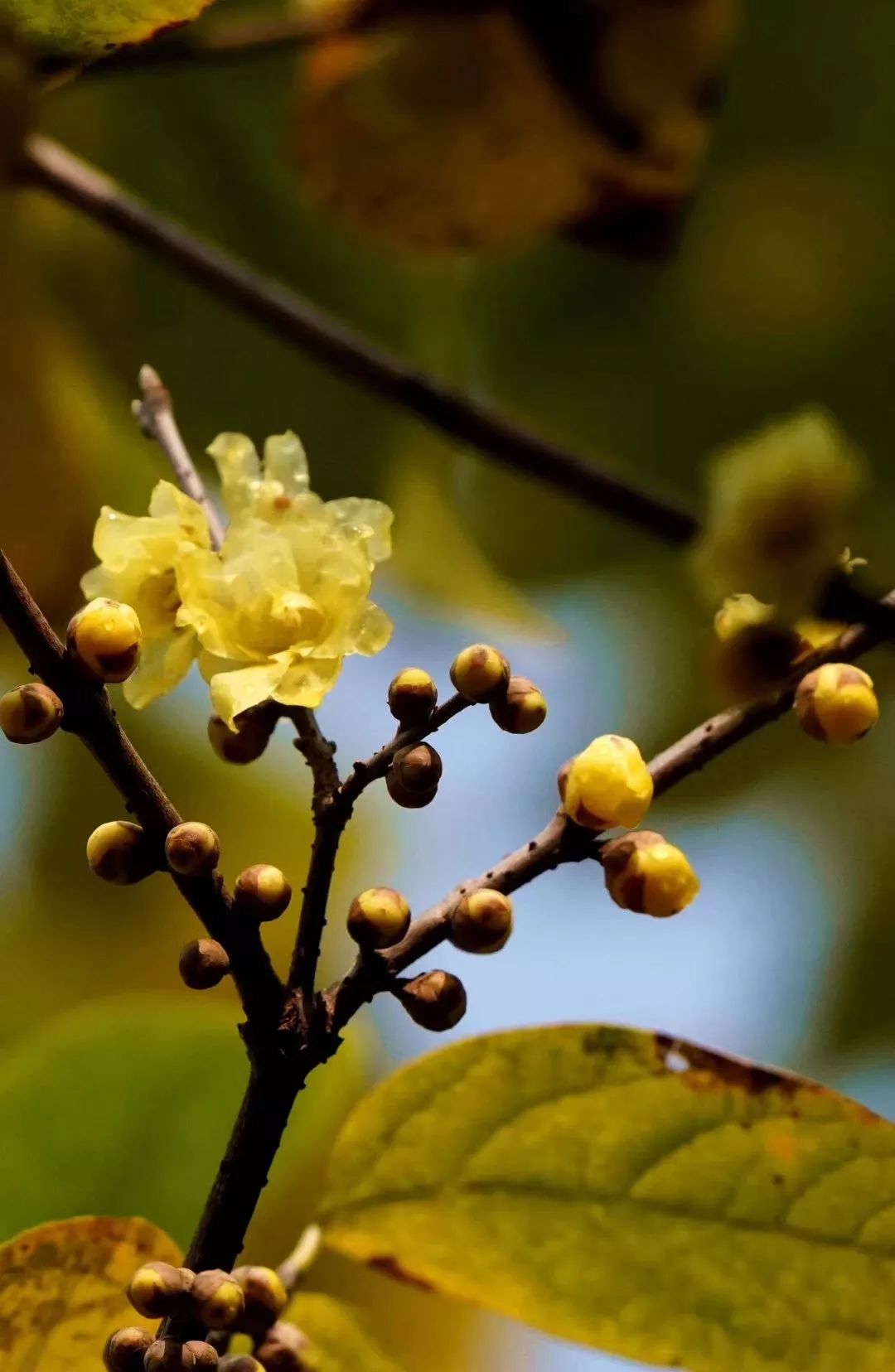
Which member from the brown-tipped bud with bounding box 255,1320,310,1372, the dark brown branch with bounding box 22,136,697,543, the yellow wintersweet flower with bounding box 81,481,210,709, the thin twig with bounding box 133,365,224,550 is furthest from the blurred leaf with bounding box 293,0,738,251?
the brown-tipped bud with bounding box 255,1320,310,1372

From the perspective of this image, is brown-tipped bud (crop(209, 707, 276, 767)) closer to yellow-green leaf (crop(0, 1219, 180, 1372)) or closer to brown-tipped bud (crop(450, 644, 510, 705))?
brown-tipped bud (crop(450, 644, 510, 705))

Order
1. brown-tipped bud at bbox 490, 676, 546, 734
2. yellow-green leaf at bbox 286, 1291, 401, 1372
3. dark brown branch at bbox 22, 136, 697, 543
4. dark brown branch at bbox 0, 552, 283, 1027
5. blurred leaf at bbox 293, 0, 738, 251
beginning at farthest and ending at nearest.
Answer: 1. blurred leaf at bbox 293, 0, 738, 251
2. dark brown branch at bbox 22, 136, 697, 543
3. yellow-green leaf at bbox 286, 1291, 401, 1372
4. brown-tipped bud at bbox 490, 676, 546, 734
5. dark brown branch at bbox 0, 552, 283, 1027

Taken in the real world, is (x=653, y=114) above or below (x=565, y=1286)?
above

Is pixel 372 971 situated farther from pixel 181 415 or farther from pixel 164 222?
pixel 181 415

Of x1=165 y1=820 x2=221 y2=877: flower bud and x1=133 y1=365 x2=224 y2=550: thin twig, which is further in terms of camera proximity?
x1=133 y1=365 x2=224 y2=550: thin twig

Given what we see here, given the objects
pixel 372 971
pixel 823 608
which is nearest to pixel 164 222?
pixel 823 608

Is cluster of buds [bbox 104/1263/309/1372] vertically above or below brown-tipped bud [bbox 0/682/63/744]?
below

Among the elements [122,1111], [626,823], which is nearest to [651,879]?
[626,823]

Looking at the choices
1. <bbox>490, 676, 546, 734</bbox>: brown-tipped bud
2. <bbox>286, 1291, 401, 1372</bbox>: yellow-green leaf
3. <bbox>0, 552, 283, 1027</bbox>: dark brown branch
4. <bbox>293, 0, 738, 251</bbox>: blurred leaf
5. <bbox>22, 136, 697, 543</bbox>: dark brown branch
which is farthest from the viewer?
<bbox>293, 0, 738, 251</bbox>: blurred leaf
